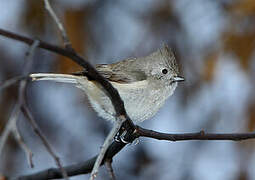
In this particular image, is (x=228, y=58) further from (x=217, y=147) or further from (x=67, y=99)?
(x=67, y=99)

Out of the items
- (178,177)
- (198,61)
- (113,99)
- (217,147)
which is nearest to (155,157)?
(178,177)

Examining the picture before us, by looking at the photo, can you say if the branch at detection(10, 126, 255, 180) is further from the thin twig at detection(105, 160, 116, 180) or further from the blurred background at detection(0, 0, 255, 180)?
the blurred background at detection(0, 0, 255, 180)

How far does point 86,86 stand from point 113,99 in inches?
54.8

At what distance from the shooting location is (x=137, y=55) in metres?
4.95

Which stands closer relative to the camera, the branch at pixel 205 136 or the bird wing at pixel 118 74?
the branch at pixel 205 136

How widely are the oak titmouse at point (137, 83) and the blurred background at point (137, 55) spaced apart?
86 cm

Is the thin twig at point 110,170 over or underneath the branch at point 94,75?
underneath

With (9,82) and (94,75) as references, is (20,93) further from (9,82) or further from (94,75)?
(94,75)

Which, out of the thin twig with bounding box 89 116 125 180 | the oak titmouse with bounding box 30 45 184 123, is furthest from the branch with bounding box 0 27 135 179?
the oak titmouse with bounding box 30 45 184 123

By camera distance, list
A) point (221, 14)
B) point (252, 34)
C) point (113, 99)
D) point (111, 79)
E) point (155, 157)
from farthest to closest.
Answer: point (155, 157) < point (221, 14) < point (252, 34) < point (111, 79) < point (113, 99)

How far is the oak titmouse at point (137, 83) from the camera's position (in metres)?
3.21

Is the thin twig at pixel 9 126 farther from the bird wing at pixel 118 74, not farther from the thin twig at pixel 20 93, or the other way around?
the bird wing at pixel 118 74

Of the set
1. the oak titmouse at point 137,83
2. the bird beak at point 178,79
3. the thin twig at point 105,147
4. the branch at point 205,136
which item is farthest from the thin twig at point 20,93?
the bird beak at point 178,79

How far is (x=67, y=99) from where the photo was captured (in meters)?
5.27
